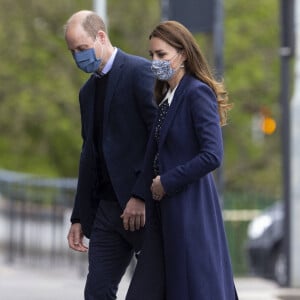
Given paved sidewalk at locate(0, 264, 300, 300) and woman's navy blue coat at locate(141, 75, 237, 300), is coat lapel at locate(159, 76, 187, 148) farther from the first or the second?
paved sidewalk at locate(0, 264, 300, 300)

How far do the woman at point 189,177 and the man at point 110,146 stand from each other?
0.37 m

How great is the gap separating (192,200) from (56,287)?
284 inches

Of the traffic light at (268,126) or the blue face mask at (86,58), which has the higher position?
the traffic light at (268,126)

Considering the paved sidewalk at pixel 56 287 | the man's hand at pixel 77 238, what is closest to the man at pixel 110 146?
the man's hand at pixel 77 238

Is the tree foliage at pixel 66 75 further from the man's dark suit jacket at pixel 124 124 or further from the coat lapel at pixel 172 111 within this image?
the coat lapel at pixel 172 111

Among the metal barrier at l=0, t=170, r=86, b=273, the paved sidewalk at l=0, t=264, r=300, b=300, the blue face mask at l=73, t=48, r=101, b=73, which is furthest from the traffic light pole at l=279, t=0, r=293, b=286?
the blue face mask at l=73, t=48, r=101, b=73

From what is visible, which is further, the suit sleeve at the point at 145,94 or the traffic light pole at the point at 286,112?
the traffic light pole at the point at 286,112

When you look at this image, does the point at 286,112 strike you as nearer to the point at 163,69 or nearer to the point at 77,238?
the point at 77,238

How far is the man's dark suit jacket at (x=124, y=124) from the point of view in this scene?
6434 millimetres

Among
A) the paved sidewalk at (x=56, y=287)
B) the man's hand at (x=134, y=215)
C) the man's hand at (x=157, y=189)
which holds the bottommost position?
the paved sidewalk at (x=56, y=287)

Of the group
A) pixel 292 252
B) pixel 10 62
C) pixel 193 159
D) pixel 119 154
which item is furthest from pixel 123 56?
pixel 10 62

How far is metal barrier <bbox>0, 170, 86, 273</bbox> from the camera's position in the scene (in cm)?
1702

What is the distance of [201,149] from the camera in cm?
588

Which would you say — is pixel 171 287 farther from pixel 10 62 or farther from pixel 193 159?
pixel 10 62
